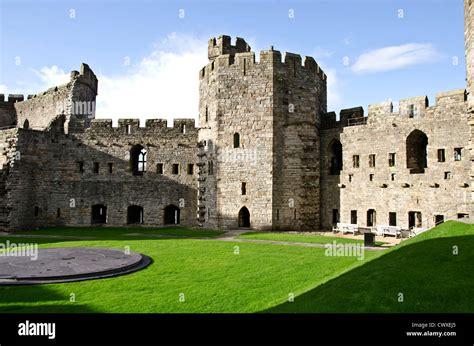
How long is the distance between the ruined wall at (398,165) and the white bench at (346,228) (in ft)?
5.08

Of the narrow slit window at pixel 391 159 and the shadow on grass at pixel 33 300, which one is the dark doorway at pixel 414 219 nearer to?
the narrow slit window at pixel 391 159

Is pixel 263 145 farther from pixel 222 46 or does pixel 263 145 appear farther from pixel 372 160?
pixel 222 46

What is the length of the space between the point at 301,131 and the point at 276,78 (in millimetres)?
3862

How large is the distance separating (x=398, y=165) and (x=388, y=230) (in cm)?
402

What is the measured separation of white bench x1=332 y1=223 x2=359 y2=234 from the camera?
21.5 metres

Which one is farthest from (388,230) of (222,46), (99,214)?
(99,214)

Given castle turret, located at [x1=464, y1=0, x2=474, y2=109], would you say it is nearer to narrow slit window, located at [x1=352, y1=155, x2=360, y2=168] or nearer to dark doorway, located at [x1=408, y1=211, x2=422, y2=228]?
dark doorway, located at [x1=408, y1=211, x2=422, y2=228]

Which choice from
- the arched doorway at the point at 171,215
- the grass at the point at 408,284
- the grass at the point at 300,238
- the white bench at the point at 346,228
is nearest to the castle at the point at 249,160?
the arched doorway at the point at 171,215

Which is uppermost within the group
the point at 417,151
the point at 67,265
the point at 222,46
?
the point at 222,46

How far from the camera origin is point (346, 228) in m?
22.3

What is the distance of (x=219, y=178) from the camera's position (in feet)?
80.0

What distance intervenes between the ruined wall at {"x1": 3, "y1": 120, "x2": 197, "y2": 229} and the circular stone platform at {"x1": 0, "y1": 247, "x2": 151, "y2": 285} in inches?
541

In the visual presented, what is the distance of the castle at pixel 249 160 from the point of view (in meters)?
20.8
